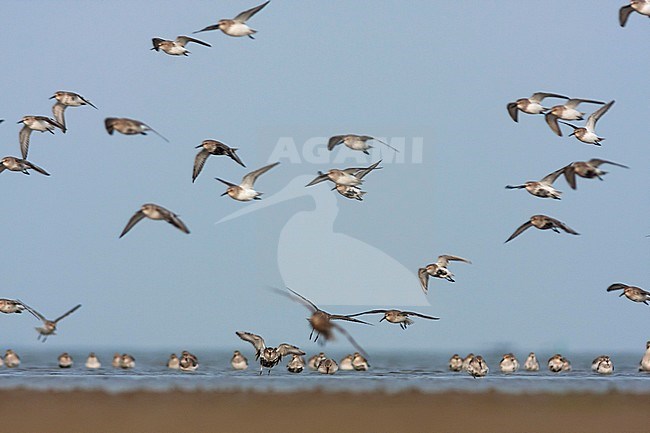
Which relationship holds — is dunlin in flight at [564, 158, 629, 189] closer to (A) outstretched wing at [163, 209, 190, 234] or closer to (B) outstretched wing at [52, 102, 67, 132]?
(A) outstretched wing at [163, 209, 190, 234]

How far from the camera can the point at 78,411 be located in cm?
822

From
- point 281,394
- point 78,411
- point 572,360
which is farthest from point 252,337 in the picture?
point 572,360

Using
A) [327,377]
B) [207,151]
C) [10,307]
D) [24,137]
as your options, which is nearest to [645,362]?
[327,377]

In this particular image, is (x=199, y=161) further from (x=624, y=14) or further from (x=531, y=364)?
(x=531, y=364)

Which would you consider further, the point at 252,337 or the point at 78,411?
the point at 252,337

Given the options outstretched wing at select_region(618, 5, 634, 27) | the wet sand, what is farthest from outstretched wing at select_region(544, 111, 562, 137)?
the wet sand

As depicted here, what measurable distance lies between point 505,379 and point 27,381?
4.20 metres

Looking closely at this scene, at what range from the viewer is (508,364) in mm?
10461

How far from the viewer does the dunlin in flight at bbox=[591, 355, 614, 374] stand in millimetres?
10305

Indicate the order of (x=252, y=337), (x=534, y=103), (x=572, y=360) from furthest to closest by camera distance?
(x=572, y=360) → (x=252, y=337) → (x=534, y=103)

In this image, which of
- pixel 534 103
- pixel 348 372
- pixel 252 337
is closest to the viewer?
pixel 534 103

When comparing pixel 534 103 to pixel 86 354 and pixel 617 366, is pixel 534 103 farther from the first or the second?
pixel 86 354

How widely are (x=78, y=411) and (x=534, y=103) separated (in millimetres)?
4164

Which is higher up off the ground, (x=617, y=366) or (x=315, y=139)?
(x=315, y=139)
